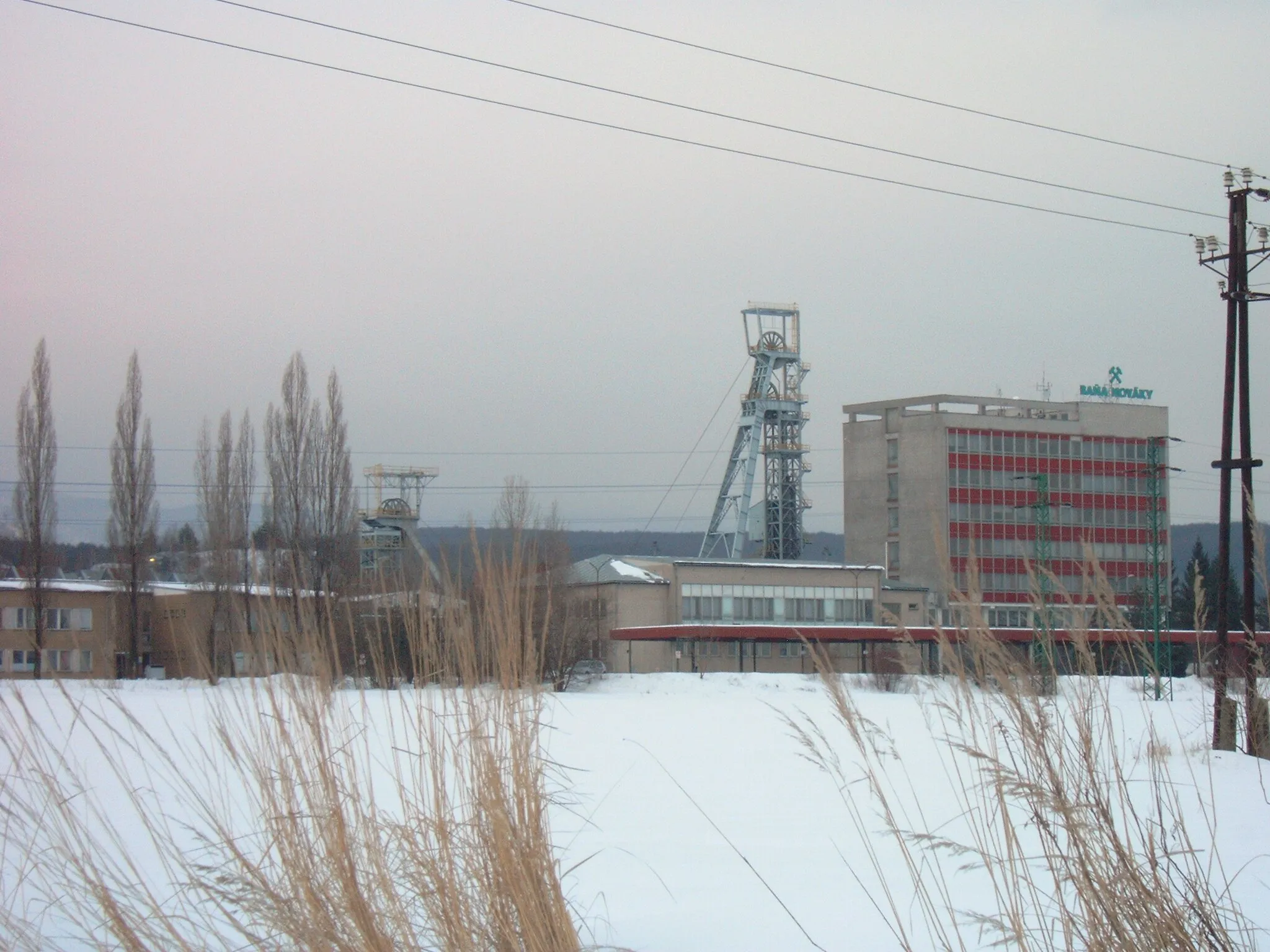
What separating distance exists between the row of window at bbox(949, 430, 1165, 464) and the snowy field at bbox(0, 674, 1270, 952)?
5753 centimetres

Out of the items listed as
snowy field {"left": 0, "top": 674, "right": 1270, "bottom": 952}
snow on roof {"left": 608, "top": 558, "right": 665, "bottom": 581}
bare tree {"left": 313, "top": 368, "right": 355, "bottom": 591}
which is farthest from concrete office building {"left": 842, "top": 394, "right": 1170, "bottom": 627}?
snowy field {"left": 0, "top": 674, "right": 1270, "bottom": 952}

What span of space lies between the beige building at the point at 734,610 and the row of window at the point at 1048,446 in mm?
15824

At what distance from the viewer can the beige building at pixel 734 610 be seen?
50.7m

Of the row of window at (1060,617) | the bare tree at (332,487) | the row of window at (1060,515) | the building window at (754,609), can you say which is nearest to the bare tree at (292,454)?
the bare tree at (332,487)

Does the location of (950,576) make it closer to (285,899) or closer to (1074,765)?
(1074,765)

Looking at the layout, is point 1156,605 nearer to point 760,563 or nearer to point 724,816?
point 724,816

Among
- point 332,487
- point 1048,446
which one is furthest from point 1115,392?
point 332,487

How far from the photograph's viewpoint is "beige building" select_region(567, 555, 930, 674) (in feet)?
166

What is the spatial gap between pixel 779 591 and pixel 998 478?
82.5 feet

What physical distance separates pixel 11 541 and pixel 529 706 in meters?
38.8

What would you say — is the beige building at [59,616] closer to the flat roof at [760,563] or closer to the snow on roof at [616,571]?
the snow on roof at [616,571]

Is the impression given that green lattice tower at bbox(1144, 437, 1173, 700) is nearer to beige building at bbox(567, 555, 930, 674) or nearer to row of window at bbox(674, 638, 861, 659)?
beige building at bbox(567, 555, 930, 674)

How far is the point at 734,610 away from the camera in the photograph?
57.8m

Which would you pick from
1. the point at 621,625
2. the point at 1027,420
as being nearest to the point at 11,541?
the point at 621,625
